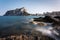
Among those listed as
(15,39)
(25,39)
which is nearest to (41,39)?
(25,39)

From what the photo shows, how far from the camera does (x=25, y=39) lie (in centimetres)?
2017

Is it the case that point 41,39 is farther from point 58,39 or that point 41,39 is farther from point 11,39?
point 11,39

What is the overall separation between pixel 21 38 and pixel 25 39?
2.79 feet

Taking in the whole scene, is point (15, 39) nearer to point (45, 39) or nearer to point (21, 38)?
point (21, 38)

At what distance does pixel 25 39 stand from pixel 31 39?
4.09 feet

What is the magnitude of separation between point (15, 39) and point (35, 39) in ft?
13.5

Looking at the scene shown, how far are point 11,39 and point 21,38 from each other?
2230 mm

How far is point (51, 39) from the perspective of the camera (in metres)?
20.3

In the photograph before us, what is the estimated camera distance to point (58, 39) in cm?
2047

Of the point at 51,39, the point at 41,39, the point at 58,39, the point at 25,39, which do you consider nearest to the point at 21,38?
the point at 25,39

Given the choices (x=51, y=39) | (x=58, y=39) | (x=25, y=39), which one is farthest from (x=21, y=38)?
(x=58, y=39)

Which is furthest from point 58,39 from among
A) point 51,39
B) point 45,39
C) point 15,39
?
point 15,39

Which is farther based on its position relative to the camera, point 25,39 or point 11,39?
point 25,39

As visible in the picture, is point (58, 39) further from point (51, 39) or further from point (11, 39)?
point (11, 39)
